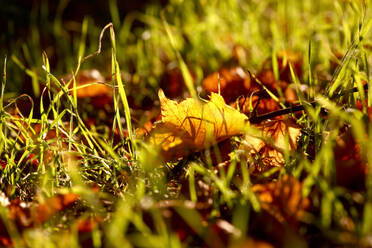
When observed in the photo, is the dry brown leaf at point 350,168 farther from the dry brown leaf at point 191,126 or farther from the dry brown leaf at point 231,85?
the dry brown leaf at point 231,85

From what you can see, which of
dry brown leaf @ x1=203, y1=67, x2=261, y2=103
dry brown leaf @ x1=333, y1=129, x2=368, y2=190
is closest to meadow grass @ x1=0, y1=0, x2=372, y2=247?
dry brown leaf @ x1=333, y1=129, x2=368, y2=190

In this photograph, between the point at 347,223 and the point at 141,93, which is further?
the point at 141,93

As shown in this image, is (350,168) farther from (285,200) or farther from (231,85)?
(231,85)

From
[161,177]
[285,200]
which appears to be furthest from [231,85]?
[285,200]

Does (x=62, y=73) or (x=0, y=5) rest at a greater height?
(x=0, y=5)

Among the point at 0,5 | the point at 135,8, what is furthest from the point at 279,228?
the point at 0,5

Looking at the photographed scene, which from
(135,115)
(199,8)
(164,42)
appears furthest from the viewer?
(199,8)

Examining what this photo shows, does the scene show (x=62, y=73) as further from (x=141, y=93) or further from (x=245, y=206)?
(x=245, y=206)
